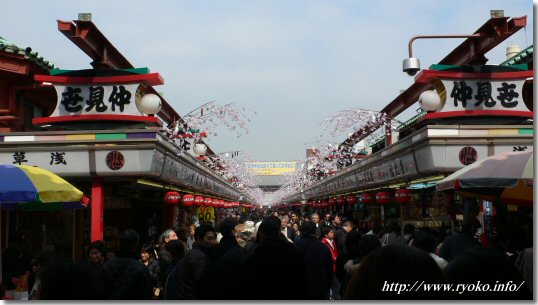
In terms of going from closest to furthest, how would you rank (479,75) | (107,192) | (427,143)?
1. (427,143)
2. (479,75)
3. (107,192)

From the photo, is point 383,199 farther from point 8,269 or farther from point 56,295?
point 56,295

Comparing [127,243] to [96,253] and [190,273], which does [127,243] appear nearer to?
[190,273]

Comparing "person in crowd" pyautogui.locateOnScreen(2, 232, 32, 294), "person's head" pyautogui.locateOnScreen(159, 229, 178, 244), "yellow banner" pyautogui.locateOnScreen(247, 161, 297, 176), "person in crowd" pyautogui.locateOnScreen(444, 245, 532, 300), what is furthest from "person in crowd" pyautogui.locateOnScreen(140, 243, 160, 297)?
"yellow banner" pyautogui.locateOnScreen(247, 161, 297, 176)

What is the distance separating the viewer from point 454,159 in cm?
1344

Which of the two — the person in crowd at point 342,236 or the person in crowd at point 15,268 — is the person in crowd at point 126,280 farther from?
the person in crowd at point 342,236

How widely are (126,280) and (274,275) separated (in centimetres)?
168

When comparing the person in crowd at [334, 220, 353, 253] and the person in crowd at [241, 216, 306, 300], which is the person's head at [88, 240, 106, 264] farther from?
the person in crowd at [334, 220, 353, 253]

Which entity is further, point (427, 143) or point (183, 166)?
point (183, 166)

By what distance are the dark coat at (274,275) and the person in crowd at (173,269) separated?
1660 mm

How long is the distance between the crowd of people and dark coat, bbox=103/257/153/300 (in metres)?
0.01

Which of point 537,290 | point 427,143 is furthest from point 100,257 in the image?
point 427,143

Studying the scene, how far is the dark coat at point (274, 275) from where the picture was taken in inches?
220

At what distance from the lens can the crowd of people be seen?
2900mm

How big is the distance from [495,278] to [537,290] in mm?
1263
